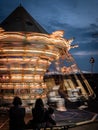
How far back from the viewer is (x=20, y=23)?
1526 cm

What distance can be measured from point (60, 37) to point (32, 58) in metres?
1.98

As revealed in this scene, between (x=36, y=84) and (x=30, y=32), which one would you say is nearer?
(x=30, y=32)

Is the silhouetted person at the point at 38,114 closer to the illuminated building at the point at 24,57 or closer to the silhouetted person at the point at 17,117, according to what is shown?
the silhouetted person at the point at 17,117

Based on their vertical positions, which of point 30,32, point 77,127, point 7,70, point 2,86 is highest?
point 30,32

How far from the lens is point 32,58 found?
14555mm

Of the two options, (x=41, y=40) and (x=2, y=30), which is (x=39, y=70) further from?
(x=2, y=30)

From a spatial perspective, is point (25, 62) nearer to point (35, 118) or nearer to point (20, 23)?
point (20, 23)

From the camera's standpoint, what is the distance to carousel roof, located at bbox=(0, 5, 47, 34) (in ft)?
48.3

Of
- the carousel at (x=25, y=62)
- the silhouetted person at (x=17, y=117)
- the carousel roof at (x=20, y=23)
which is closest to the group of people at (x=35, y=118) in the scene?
the silhouetted person at (x=17, y=117)

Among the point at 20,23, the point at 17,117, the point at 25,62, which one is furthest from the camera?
the point at 20,23

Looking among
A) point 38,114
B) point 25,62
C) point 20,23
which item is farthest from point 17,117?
point 20,23

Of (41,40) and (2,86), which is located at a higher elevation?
(41,40)

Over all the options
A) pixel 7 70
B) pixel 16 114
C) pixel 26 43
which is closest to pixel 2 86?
pixel 7 70

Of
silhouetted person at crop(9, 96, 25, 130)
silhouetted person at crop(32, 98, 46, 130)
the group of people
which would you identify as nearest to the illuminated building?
the group of people
